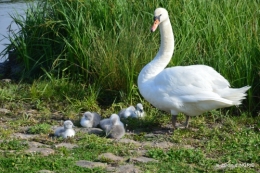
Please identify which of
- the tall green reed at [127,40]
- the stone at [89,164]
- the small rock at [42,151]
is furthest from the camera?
the tall green reed at [127,40]

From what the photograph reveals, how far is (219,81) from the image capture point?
6828 mm

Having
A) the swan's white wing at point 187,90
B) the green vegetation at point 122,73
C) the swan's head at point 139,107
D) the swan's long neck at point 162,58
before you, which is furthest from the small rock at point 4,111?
the swan's white wing at point 187,90

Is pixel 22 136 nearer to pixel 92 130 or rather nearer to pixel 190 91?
pixel 92 130

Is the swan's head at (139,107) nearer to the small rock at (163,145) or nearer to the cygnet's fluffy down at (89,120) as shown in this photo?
the cygnet's fluffy down at (89,120)

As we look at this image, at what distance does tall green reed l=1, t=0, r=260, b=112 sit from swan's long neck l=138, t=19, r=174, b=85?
735 mm

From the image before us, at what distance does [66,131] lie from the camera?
6559mm

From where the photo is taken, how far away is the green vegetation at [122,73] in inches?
245

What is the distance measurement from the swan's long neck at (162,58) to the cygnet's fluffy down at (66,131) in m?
1.02

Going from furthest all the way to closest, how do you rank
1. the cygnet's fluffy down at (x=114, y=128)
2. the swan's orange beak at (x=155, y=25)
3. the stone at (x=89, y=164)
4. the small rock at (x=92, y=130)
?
the swan's orange beak at (x=155, y=25), the small rock at (x=92, y=130), the cygnet's fluffy down at (x=114, y=128), the stone at (x=89, y=164)

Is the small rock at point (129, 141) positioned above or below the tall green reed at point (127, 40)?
below

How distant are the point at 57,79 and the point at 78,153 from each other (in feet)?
9.04

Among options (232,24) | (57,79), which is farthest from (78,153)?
(232,24)

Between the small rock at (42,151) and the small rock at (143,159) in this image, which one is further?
the small rock at (42,151)

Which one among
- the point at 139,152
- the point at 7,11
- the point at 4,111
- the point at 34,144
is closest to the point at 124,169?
the point at 139,152
